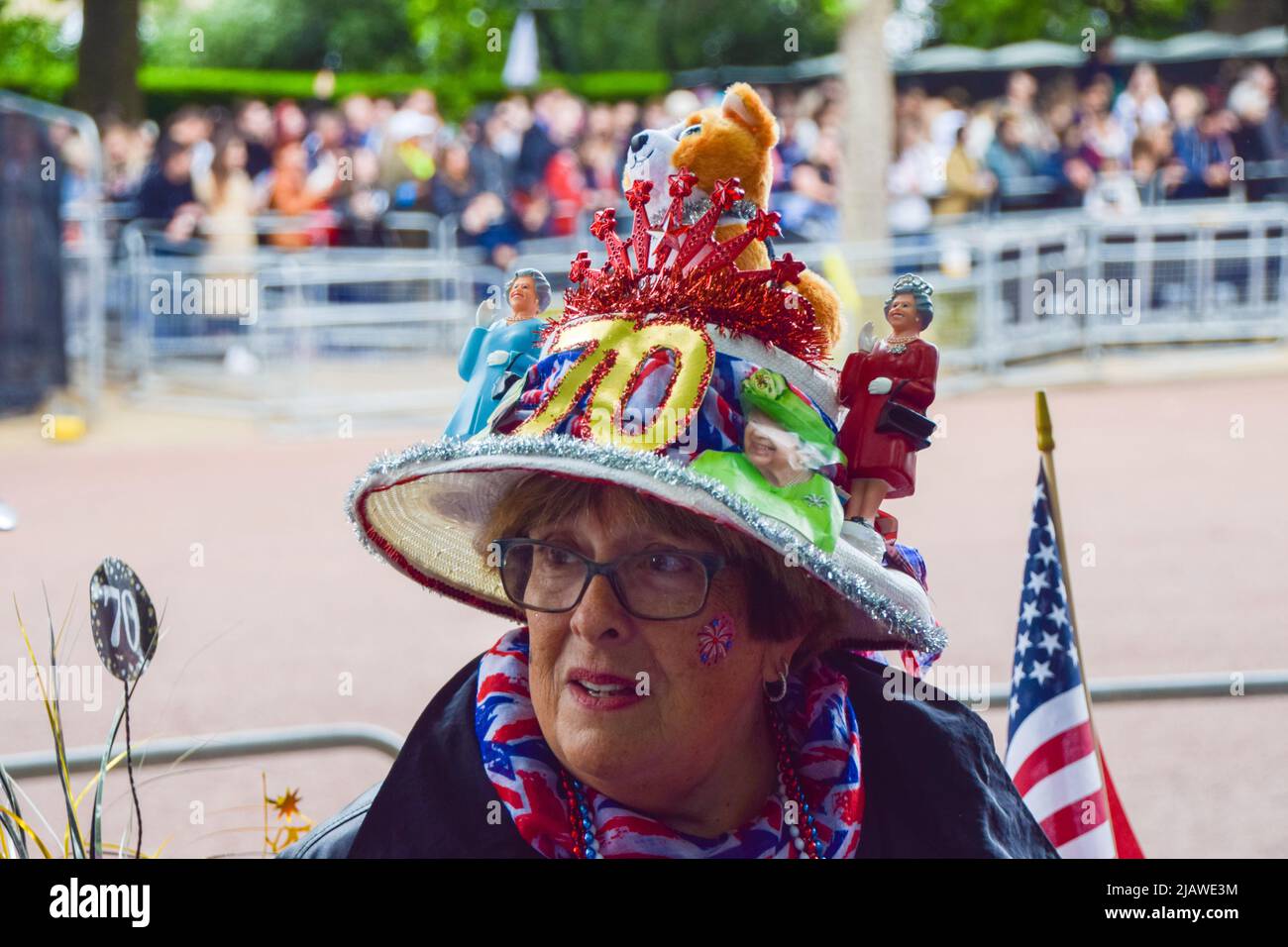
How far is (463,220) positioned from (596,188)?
1500mm

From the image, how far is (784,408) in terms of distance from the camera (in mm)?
2072

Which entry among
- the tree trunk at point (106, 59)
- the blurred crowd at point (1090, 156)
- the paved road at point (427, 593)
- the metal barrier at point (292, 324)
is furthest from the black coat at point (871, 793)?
the tree trunk at point (106, 59)

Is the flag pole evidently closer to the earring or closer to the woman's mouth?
the earring

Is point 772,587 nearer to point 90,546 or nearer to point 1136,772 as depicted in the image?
point 1136,772

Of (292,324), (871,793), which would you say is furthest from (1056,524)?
(292,324)

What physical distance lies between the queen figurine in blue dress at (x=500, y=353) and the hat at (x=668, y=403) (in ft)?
0.16

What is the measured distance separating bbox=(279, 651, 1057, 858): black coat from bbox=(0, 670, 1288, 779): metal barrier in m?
0.39

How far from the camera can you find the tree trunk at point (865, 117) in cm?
1333

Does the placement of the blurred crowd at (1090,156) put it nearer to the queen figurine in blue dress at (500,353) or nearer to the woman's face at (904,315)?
the queen figurine in blue dress at (500,353)

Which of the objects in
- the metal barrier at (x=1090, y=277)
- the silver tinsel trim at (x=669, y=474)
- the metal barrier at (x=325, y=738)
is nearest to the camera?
the silver tinsel trim at (x=669, y=474)

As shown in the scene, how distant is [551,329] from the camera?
87.4 inches

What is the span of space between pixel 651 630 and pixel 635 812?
0.24 m

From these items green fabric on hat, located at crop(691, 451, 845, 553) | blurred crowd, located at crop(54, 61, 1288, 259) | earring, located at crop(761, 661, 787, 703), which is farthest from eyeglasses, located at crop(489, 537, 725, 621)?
blurred crowd, located at crop(54, 61, 1288, 259)

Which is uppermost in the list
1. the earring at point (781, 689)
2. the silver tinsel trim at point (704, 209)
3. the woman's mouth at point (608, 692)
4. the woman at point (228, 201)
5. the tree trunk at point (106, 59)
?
the tree trunk at point (106, 59)
